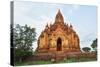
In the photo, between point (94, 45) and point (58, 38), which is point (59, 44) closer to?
point (58, 38)

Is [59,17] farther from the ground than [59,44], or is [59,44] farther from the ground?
[59,17]

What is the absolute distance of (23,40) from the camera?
2619mm

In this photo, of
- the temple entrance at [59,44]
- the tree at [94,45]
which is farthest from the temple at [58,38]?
the tree at [94,45]

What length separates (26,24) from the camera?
2631mm

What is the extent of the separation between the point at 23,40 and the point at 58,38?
1.61 ft

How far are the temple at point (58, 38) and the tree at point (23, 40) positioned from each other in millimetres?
119

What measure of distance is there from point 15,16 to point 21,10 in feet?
0.36

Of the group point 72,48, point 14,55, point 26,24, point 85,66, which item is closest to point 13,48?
point 14,55

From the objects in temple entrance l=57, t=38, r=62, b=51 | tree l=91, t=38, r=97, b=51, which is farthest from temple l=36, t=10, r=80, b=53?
tree l=91, t=38, r=97, b=51

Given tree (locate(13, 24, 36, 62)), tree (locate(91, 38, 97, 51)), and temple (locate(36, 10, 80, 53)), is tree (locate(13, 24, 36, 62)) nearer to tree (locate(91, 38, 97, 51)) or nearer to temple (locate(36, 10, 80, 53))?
temple (locate(36, 10, 80, 53))

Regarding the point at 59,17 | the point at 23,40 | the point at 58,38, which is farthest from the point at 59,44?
the point at 23,40

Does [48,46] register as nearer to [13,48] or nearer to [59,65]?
[59,65]

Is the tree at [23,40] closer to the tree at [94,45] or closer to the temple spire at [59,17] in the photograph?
the temple spire at [59,17]

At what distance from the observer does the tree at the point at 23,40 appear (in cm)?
257
